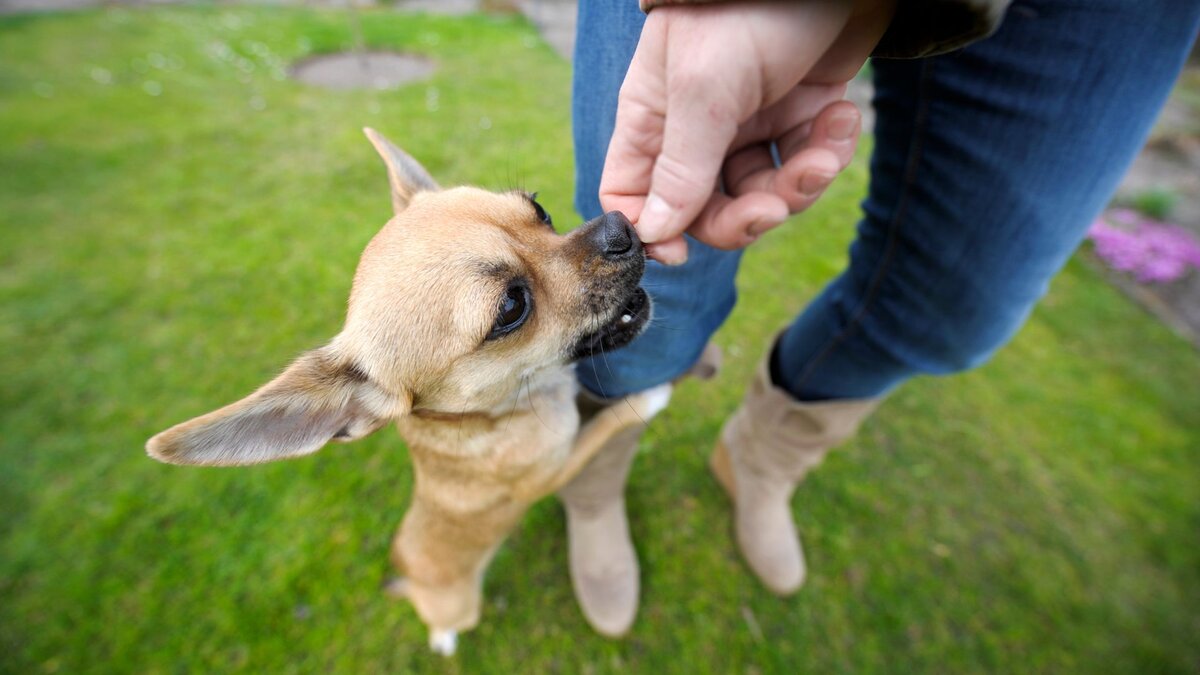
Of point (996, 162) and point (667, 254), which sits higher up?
point (996, 162)

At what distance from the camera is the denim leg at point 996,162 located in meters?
1.08

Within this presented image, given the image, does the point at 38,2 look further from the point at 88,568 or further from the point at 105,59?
the point at 88,568

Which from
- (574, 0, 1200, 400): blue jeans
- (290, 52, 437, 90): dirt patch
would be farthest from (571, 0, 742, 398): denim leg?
(290, 52, 437, 90): dirt patch

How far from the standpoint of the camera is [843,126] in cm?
89

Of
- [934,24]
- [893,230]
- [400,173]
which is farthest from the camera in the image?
[400,173]

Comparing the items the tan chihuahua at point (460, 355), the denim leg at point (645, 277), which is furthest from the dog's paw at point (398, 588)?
the denim leg at point (645, 277)

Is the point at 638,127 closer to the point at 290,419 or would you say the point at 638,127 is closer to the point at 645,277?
the point at 645,277

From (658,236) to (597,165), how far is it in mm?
384

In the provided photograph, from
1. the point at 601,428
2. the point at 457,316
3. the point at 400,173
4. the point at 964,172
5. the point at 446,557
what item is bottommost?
the point at 446,557

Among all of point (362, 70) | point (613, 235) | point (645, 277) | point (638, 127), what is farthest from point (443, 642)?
point (362, 70)

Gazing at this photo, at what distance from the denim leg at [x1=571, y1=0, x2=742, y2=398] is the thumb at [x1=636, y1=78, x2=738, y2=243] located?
0.33 meters

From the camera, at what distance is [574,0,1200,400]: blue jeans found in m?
1.08

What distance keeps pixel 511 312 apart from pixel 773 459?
1.34m

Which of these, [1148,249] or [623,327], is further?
[1148,249]
